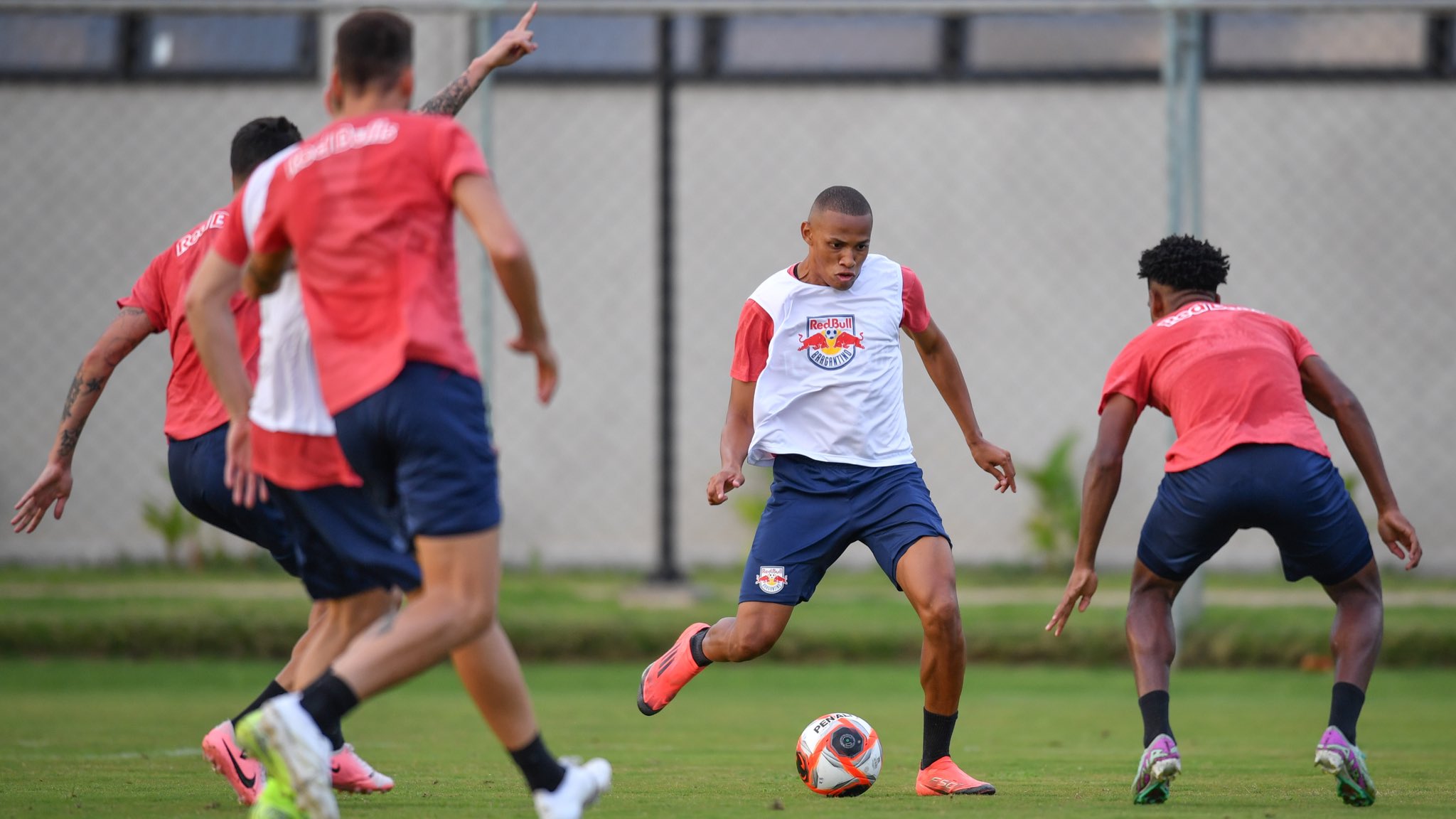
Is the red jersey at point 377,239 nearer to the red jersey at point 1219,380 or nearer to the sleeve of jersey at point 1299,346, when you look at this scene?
the red jersey at point 1219,380

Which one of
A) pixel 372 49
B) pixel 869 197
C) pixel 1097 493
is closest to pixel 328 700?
pixel 372 49

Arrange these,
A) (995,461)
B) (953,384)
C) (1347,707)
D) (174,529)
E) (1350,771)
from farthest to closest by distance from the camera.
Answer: (174,529) → (953,384) → (995,461) → (1347,707) → (1350,771)

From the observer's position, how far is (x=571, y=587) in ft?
31.3

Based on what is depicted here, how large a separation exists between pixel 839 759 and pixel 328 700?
6.08ft

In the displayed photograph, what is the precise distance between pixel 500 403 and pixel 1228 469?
6.57 metres

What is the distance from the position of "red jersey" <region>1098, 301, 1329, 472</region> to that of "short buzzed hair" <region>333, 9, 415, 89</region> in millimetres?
2425

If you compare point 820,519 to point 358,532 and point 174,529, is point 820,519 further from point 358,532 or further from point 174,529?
Result: point 174,529

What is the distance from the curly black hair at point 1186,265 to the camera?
489 centimetres

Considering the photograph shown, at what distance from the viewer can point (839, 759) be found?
468 cm

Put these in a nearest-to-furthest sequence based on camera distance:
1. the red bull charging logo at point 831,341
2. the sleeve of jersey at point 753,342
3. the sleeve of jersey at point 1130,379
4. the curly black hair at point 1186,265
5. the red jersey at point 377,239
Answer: the red jersey at point 377,239
the sleeve of jersey at point 1130,379
the curly black hair at point 1186,265
the red bull charging logo at point 831,341
the sleeve of jersey at point 753,342

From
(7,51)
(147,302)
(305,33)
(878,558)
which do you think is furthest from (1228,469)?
(7,51)

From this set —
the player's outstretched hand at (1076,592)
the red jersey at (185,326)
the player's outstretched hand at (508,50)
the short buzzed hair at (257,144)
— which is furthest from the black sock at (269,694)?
the player's outstretched hand at (1076,592)

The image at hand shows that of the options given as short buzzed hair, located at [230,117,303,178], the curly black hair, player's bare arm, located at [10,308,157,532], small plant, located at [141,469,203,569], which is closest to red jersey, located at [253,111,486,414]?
short buzzed hair, located at [230,117,303,178]

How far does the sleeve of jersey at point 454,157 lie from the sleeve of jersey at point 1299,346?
269 cm
